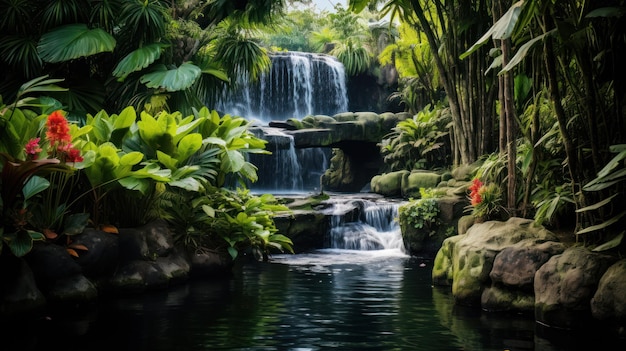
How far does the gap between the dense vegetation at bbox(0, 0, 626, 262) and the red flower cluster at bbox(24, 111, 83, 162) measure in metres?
0.02

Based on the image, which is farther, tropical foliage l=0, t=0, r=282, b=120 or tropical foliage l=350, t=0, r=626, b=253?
tropical foliage l=0, t=0, r=282, b=120

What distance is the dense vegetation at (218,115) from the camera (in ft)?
18.1

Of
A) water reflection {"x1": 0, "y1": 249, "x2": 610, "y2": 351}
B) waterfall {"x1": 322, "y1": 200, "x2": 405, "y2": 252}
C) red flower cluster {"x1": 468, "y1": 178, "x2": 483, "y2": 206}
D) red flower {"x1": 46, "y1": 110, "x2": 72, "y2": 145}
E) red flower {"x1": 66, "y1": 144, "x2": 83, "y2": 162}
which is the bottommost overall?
water reflection {"x1": 0, "y1": 249, "x2": 610, "y2": 351}

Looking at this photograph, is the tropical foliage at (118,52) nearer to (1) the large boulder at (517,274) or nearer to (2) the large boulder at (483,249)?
(2) the large boulder at (483,249)

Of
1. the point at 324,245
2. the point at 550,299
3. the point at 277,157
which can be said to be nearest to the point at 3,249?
the point at 550,299

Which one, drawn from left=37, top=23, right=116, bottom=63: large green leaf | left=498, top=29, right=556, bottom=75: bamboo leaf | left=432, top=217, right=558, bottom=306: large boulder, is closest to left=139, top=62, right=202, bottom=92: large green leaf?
left=37, top=23, right=116, bottom=63: large green leaf

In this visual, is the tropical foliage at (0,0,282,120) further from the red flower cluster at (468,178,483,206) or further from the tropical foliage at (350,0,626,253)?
the red flower cluster at (468,178,483,206)

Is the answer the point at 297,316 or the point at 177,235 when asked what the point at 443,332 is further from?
the point at 177,235

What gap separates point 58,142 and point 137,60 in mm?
4155

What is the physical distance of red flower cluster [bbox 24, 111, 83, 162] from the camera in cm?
622

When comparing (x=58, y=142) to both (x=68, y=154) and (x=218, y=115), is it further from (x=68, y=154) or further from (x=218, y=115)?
(x=218, y=115)

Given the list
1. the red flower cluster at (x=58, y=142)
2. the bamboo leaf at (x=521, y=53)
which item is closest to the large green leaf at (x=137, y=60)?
the red flower cluster at (x=58, y=142)

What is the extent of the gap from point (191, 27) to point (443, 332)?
7.89 m

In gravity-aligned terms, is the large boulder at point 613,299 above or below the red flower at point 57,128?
below
